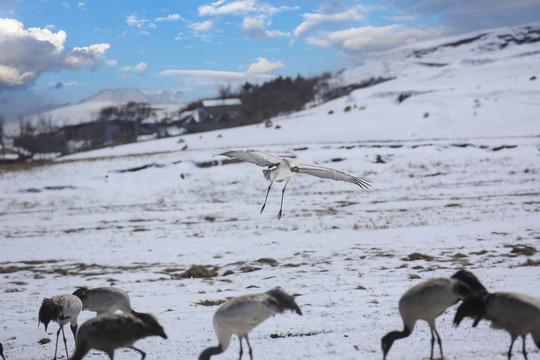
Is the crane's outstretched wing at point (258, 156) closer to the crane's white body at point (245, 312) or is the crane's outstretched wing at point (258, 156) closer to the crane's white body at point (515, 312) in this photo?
the crane's white body at point (245, 312)

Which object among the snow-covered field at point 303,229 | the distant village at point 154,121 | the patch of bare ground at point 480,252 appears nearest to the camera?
the snow-covered field at point 303,229

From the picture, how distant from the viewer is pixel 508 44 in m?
116

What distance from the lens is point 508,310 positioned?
15.1 ft

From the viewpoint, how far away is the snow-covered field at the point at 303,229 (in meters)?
7.14

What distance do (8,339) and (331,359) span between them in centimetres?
565

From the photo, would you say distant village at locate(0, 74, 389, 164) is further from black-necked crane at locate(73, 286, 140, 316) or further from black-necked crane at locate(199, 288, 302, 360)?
black-necked crane at locate(199, 288, 302, 360)

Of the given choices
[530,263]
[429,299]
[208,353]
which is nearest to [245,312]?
[208,353]

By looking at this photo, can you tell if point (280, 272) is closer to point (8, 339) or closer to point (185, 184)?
point (8, 339)

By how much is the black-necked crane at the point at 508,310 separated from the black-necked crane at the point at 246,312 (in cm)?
192

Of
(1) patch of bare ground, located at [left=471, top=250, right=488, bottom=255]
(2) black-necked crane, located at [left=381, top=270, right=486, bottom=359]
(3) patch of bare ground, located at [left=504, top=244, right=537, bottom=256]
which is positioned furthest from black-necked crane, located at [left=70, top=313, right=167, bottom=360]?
(3) patch of bare ground, located at [left=504, top=244, right=537, bottom=256]

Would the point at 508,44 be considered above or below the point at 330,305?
above

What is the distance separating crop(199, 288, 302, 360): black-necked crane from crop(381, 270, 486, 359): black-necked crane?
1.27m

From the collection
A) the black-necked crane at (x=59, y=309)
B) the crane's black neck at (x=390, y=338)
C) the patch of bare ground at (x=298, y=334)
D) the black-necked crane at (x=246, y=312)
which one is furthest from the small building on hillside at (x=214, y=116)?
the crane's black neck at (x=390, y=338)

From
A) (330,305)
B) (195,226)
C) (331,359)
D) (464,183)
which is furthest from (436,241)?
(464,183)
